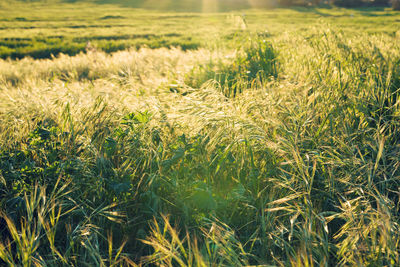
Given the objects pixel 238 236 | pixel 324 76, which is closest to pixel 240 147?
pixel 238 236

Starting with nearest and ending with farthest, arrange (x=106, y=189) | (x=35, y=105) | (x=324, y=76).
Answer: (x=106, y=189) → (x=35, y=105) → (x=324, y=76)

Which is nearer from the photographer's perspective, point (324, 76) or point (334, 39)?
point (324, 76)

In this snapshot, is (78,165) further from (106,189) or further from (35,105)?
(35,105)

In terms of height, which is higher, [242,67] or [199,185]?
[242,67]

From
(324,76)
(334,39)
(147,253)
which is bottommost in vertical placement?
(147,253)

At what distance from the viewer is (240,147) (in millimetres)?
1717

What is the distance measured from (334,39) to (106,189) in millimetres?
3076

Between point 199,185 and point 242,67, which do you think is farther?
point 242,67

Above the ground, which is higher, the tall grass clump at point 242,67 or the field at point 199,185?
the tall grass clump at point 242,67

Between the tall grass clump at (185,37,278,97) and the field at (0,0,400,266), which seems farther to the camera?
the tall grass clump at (185,37,278,97)

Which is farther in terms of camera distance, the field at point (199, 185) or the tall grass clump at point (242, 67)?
the tall grass clump at point (242, 67)

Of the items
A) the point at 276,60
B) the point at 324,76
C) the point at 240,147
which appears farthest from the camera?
the point at 276,60

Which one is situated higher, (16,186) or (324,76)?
(324,76)

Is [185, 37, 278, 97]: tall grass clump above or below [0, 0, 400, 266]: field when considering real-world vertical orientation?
above
